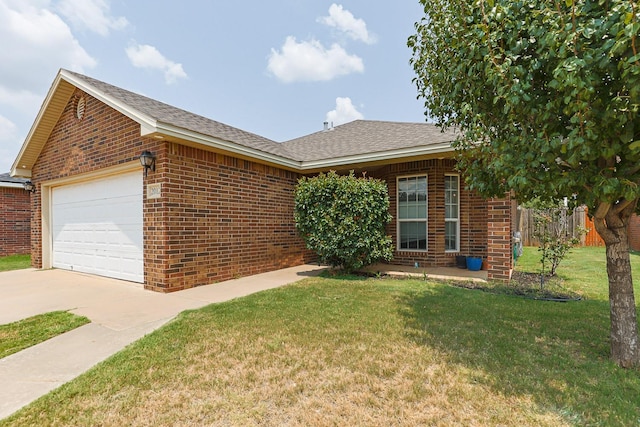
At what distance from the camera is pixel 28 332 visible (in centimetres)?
363

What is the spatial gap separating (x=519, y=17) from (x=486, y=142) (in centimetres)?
118

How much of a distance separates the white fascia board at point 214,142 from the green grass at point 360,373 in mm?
3225

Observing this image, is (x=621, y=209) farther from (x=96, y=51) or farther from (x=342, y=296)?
(x=96, y=51)

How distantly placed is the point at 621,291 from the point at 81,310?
6810mm

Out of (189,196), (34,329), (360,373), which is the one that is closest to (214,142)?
(189,196)

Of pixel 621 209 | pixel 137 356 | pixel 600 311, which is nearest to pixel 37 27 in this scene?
pixel 137 356

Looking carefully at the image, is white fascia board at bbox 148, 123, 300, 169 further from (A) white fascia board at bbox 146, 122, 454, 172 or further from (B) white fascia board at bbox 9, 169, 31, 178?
(B) white fascia board at bbox 9, 169, 31, 178

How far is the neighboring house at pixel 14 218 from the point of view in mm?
11336

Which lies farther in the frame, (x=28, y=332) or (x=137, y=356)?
(x=28, y=332)

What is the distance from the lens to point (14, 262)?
33.2 ft

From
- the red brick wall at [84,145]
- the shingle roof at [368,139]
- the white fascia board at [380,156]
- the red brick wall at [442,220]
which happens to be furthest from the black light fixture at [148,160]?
the red brick wall at [442,220]

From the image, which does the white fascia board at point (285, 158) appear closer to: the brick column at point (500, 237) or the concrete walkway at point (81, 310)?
the brick column at point (500, 237)

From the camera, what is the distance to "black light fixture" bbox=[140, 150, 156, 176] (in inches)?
219

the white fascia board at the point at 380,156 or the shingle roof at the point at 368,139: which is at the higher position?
the shingle roof at the point at 368,139
